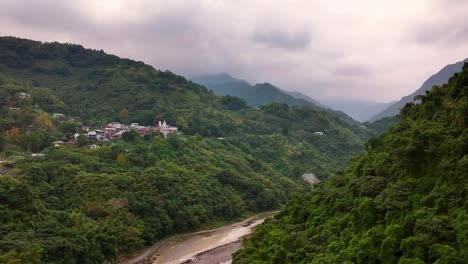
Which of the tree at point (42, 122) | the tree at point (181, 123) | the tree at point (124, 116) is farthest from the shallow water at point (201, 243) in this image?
the tree at point (124, 116)

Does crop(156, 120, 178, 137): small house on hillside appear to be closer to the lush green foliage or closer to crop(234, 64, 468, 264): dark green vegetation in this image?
the lush green foliage

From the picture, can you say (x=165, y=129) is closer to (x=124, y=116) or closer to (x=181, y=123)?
(x=181, y=123)

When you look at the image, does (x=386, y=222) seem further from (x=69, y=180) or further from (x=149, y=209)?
(x=69, y=180)

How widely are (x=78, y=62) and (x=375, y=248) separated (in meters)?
133

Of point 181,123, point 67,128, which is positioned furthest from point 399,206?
point 181,123

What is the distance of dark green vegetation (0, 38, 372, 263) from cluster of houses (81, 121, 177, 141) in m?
3.32

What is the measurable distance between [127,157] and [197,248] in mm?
15852

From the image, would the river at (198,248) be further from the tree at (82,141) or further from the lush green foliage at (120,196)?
the tree at (82,141)

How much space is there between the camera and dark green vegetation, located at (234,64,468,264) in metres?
16.5

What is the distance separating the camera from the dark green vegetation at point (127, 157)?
37.3m

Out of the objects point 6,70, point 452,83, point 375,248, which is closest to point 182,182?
point 452,83

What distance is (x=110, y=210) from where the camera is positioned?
143 ft

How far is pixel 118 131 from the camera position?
258ft

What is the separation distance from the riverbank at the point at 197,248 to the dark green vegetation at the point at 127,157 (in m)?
1.22
